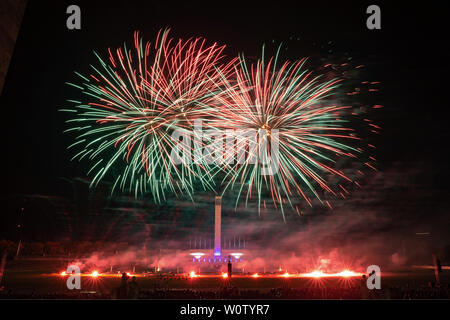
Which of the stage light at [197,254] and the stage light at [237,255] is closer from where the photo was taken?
the stage light at [197,254]

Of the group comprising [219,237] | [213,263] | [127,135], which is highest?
[127,135]

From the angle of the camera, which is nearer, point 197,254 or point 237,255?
point 197,254

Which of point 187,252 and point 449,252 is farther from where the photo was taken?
point 187,252

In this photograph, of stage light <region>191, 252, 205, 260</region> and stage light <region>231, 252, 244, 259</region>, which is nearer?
stage light <region>191, 252, 205, 260</region>

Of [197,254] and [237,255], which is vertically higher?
[197,254]
